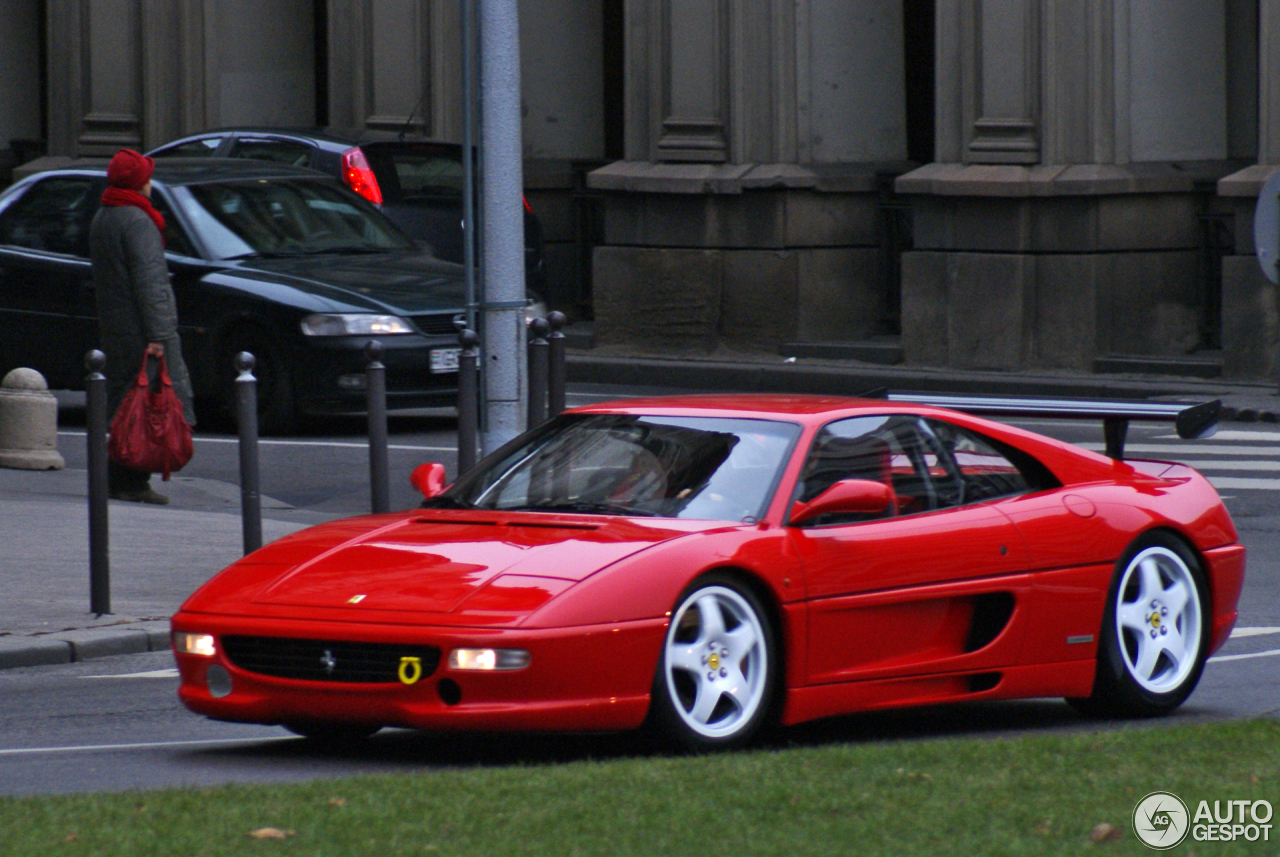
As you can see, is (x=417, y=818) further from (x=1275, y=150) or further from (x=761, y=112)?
(x=761, y=112)

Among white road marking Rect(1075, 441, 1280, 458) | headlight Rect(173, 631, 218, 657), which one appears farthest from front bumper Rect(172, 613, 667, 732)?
white road marking Rect(1075, 441, 1280, 458)

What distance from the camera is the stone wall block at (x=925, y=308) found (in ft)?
69.2

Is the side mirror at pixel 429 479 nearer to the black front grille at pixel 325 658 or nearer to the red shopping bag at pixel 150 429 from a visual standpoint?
the black front grille at pixel 325 658

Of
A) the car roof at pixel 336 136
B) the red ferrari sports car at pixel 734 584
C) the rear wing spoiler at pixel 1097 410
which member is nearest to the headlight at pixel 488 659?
the red ferrari sports car at pixel 734 584

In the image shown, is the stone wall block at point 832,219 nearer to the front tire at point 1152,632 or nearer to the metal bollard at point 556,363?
the metal bollard at point 556,363

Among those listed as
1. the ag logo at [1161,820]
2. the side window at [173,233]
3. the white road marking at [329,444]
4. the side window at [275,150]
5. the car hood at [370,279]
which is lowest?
the ag logo at [1161,820]

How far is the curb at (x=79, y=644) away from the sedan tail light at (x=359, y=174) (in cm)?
1008

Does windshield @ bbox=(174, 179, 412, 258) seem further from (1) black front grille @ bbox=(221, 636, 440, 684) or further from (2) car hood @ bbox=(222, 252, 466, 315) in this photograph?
(1) black front grille @ bbox=(221, 636, 440, 684)

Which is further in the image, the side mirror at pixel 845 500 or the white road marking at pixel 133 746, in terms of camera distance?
the white road marking at pixel 133 746

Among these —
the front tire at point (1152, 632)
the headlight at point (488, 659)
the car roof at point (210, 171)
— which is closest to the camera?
the headlight at point (488, 659)

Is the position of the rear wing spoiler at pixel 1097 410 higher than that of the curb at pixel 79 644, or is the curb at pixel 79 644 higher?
the rear wing spoiler at pixel 1097 410

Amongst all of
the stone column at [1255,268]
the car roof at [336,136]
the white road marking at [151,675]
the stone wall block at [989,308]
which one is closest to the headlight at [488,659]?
the white road marking at [151,675]

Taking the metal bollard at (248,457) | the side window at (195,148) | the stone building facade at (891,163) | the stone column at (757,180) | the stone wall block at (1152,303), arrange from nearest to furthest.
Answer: the metal bollard at (248,457) → the stone building facade at (891,163) → the stone wall block at (1152,303) → the side window at (195,148) → the stone column at (757,180)

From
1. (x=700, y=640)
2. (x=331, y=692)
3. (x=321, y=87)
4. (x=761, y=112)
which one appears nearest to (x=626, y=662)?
(x=700, y=640)
